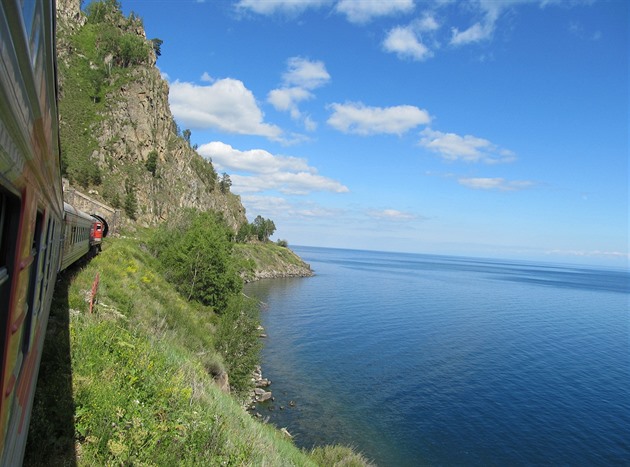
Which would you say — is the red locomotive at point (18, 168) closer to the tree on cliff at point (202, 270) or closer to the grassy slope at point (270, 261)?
the tree on cliff at point (202, 270)

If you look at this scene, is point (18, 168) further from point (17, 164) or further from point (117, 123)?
point (117, 123)

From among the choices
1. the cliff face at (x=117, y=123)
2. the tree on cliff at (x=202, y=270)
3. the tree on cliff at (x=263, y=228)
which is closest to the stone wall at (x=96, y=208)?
the cliff face at (x=117, y=123)

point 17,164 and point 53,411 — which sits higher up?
point 17,164

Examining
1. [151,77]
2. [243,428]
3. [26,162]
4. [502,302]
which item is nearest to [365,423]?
[243,428]

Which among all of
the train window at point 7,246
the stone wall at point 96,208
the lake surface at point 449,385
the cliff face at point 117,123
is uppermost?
the cliff face at point 117,123

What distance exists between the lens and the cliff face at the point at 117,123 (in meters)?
73.2

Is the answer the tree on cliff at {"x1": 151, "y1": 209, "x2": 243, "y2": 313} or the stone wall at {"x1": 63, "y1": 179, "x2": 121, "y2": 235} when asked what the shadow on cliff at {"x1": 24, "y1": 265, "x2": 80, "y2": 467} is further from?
the stone wall at {"x1": 63, "y1": 179, "x2": 121, "y2": 235}

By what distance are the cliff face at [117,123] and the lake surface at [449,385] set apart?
37.5 m

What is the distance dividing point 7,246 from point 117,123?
3483 inches

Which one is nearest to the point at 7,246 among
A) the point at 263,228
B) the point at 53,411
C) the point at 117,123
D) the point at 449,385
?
the point at 53,411

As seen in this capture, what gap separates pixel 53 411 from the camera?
6.36 metres

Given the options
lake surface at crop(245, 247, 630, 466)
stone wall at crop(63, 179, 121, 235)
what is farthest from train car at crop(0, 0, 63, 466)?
stone wall at crop(63, 179, 121, 235)

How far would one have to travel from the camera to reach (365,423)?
92.3ft

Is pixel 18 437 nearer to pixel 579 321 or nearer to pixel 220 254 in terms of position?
pixel 220 254
